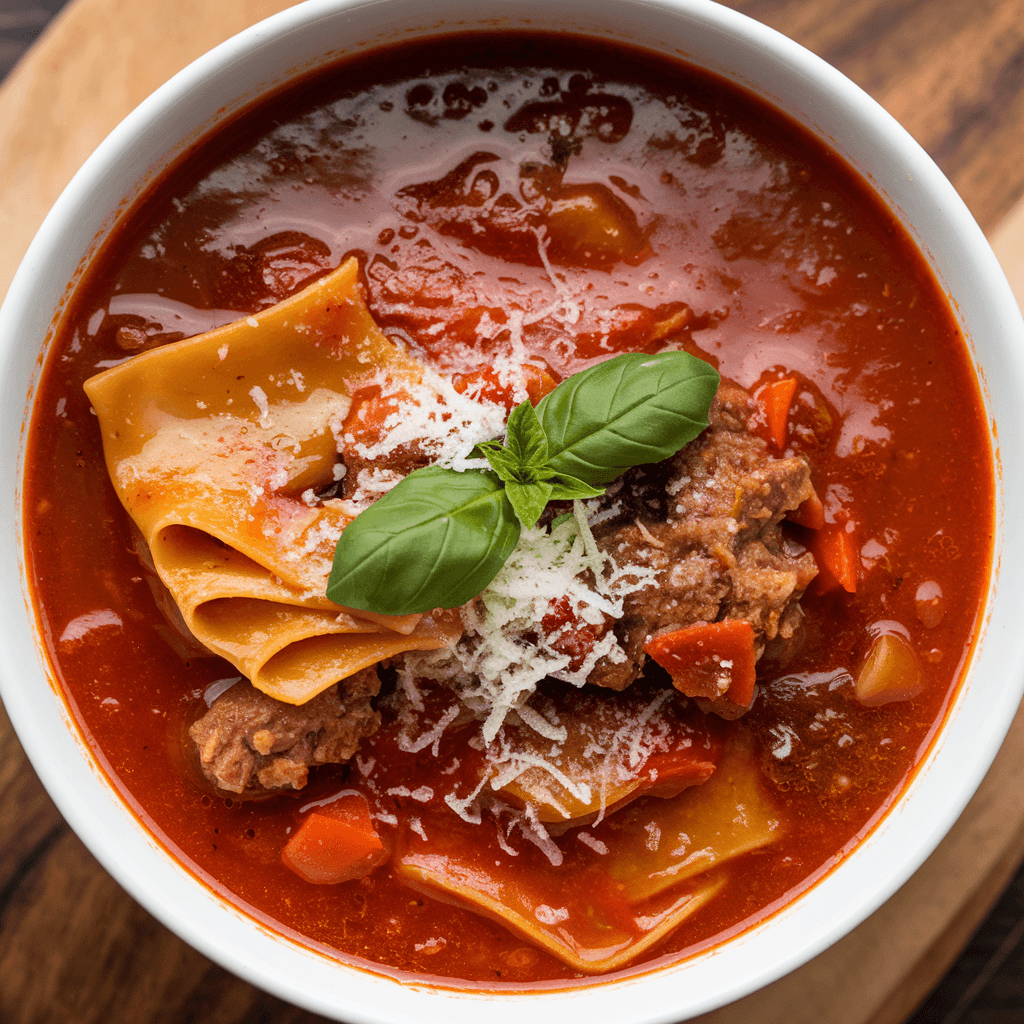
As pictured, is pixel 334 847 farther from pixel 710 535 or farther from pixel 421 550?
pixel 710 535

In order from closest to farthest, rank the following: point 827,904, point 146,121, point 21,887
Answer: point 146,121 → point 827,904 → point 21,887

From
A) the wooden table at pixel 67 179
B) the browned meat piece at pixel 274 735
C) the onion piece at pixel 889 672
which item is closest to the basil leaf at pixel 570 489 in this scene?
the browned meat piece at pixel 274 735

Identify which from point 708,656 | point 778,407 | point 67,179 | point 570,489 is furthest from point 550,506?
point 67,179

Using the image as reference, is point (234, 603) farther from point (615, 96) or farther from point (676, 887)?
point (615, 96)

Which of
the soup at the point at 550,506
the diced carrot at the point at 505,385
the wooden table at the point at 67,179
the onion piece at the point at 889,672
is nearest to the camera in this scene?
the diced carrot at the point at 505,385

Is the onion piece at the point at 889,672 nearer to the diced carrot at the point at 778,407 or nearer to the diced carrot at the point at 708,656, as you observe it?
the diced carrot at the point at 708,656

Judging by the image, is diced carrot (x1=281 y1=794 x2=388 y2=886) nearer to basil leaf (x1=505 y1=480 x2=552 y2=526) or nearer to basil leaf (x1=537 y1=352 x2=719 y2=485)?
basil leaf (x1=505 y1=480 x2=552 y2=526)

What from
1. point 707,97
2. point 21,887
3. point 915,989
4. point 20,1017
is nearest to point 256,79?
point 707,97
